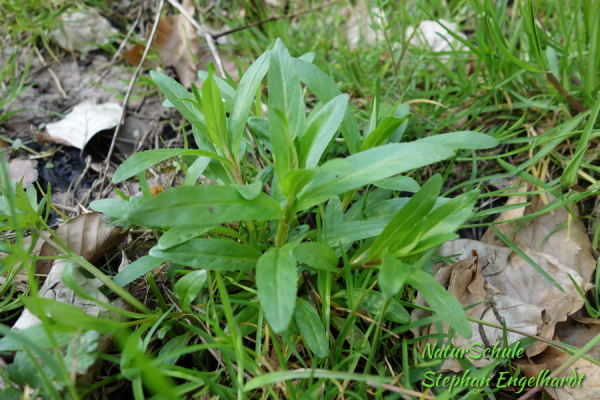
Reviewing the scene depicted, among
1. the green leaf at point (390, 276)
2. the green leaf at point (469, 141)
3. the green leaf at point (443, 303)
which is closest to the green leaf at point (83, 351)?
the green leaf at point (390, 276)

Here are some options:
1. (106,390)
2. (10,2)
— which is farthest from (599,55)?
(10,2)

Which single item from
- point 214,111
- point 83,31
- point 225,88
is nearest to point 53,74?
point 83,31

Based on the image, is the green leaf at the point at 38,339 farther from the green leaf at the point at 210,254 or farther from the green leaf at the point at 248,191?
the green leaf at the point at 248,191

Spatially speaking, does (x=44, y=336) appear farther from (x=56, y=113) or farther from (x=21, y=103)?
(x=21, y=103)

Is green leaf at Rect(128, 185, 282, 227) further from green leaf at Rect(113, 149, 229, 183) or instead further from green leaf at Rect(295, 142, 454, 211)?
green leaf at Rect(113, 149, 229, 183)

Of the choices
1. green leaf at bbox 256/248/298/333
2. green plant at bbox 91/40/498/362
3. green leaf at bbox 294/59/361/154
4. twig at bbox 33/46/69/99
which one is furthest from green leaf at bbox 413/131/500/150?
twig at bbox 33/46/69/99

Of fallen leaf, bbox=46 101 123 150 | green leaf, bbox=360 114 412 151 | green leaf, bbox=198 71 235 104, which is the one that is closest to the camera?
green leaf, bbox=360 114 412 151

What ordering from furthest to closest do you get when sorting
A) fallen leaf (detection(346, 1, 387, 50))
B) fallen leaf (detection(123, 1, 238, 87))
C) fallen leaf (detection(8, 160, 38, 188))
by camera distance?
fallen leaf (detection(346, 1, 387, 50)) < fallen leaf (detection(123, 1, 238, 87)) < fallen leaf (detection(8, 160, 38, 188))
